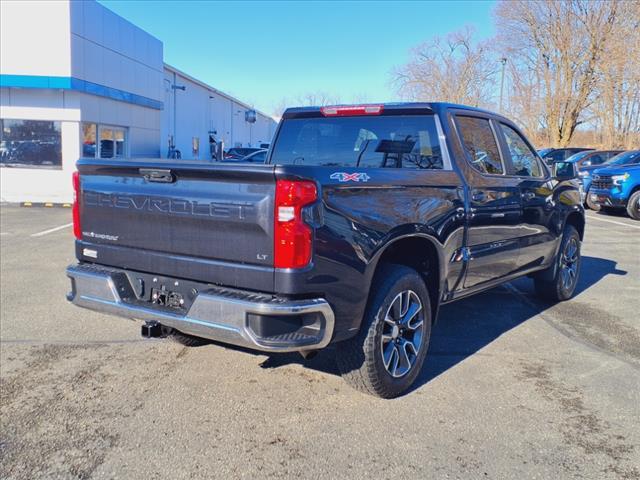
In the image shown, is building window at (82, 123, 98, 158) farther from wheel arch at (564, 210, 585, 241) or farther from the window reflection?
wheel arch at (564, 210, 585, 241)

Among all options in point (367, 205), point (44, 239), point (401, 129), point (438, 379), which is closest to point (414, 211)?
point (367, 205)

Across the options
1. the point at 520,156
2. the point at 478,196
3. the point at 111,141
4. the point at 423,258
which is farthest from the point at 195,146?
the point at 423,258

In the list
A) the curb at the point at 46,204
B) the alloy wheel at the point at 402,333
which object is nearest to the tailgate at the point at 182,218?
the alloy wheel at the point at 402,333

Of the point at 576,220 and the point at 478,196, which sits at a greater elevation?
the point at 478,196

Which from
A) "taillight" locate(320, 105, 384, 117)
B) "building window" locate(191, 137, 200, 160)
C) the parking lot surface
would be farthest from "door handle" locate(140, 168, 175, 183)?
"building window" locate(191, 137, 200, 160)

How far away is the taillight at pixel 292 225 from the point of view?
311 cm

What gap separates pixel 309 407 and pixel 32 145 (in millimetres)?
17853

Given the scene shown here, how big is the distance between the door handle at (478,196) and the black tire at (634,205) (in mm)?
12668

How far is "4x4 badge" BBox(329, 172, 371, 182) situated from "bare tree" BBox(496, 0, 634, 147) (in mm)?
33975

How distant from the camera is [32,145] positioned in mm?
18656

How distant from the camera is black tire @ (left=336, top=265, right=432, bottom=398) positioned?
3.70 m

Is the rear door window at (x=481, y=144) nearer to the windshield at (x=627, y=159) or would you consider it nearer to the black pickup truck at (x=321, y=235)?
the black pickup truck at (x=321, y=235)

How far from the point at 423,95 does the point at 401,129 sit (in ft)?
121

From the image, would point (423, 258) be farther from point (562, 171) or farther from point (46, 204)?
point (46, 204)
